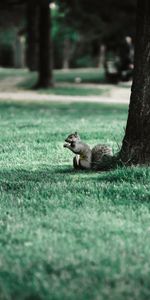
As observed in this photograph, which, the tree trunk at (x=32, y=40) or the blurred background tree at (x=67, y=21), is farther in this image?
the tree trunk at (x=32, y=40)

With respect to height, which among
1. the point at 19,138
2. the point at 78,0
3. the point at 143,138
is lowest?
the point at 19,138

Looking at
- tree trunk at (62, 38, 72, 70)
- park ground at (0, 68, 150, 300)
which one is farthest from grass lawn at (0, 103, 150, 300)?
tree trunk at (62, 38, 72, 70)

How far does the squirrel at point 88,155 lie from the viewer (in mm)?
7629

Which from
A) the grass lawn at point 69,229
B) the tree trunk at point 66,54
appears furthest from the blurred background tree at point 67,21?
the grass lawn at point 69,229

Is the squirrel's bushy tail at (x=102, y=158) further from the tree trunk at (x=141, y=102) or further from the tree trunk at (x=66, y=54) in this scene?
the tree trunk at (x=66, y=54)

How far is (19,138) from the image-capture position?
35.4 feet

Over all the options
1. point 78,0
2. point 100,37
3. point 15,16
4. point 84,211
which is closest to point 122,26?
point 100,37

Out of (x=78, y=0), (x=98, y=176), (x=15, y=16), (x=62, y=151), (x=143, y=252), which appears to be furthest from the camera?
(x=15, y=16)

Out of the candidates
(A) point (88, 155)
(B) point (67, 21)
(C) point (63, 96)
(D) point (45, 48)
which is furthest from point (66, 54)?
(A) point (88, 155)

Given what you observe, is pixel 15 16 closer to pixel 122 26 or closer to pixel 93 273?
pixel 122 26

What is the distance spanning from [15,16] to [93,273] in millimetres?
28383

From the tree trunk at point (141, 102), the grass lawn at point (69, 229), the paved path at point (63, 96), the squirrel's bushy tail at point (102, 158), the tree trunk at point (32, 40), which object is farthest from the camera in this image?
the tree trunk at point (32, 40)

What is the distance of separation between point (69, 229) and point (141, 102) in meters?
2.93

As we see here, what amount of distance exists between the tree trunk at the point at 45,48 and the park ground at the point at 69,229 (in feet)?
46.6
